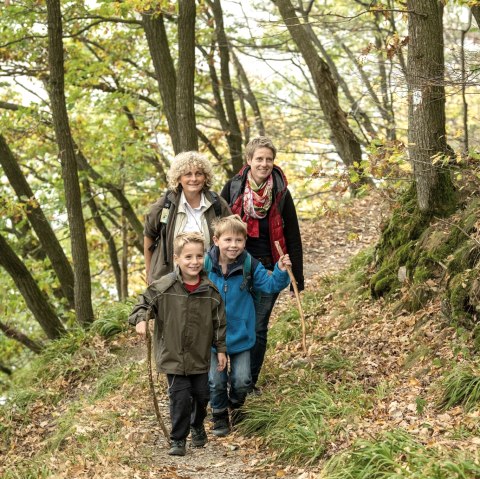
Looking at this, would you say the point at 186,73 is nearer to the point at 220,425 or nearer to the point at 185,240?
the point at 185,240

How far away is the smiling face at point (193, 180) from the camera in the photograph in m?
6.36

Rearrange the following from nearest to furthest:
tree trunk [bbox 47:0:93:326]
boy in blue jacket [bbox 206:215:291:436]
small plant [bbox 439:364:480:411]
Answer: small plant [bbox 439:364:480:411], boy in blue jacket [bbox 206:215:291:436], tree trunk [bbox 47:0:93:326]

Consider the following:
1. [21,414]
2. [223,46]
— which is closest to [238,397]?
[21,414]

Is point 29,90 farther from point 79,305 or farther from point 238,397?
point 238,397

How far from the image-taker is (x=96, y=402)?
26.1ft

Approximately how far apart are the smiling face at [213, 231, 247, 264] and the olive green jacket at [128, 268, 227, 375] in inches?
14.1

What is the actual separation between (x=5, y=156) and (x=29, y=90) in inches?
218

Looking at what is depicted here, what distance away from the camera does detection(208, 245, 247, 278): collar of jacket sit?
615 cm

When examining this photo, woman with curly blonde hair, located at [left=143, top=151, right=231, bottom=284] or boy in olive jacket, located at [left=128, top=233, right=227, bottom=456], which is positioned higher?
woman with curly blonde hair, located at [left=143, top=151, right=231, bottom=284]

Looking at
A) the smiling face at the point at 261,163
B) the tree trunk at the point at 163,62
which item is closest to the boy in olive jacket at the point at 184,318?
the smiling face at the point at 261,163

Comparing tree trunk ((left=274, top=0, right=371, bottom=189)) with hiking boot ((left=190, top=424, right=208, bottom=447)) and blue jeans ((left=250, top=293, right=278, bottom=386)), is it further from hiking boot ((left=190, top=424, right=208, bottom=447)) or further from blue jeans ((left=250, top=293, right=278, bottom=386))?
hiking boot ((left=190, top=424, right=208, bottom=447))

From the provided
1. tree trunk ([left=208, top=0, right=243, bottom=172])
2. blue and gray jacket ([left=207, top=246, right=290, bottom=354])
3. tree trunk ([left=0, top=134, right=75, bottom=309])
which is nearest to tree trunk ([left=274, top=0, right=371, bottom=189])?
tree trunk ([left=208, top=0, right=243, bottom=172])

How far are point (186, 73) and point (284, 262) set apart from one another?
5.52m

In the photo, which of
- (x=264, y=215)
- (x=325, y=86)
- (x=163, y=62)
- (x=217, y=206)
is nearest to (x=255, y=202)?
(x=264, y=215)
